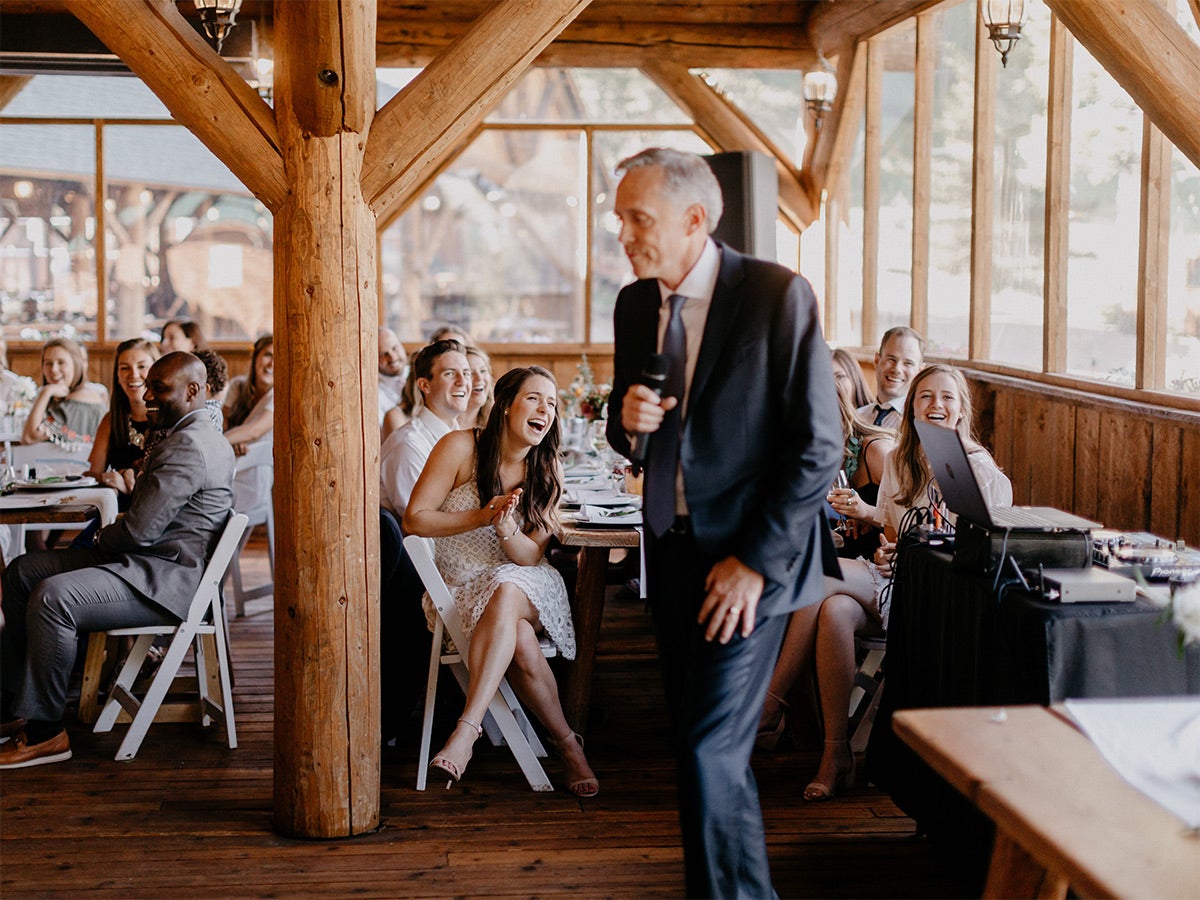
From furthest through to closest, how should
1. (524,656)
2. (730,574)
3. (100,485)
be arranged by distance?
(100,485) < (524,656) < (730,574)

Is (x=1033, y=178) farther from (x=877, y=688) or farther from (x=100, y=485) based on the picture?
(x=100, y=485)

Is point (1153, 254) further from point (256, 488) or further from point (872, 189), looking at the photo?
point (256, 488)

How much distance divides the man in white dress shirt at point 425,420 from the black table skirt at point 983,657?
5.89ft

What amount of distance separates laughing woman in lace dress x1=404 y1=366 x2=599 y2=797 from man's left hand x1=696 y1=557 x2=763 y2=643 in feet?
4.84

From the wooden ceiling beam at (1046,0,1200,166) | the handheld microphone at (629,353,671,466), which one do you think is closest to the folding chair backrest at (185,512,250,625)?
the handheld microphone at (629,353,671,466)

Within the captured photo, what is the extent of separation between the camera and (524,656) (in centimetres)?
394

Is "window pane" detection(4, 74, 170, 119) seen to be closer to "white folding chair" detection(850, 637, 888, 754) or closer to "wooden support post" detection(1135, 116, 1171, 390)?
"wooden support post" detection(1135, 116, 1171, 390)

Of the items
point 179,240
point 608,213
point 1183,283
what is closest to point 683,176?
point 1183,283

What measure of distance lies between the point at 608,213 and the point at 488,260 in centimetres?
100

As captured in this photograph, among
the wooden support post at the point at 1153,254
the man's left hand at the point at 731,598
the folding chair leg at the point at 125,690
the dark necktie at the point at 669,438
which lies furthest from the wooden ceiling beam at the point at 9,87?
the man's left hand at the point at 731,598

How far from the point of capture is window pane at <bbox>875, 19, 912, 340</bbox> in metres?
8.00

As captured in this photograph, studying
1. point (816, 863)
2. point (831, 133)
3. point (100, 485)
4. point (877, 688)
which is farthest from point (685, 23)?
point (816, 863)

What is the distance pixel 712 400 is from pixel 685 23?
7140 mm

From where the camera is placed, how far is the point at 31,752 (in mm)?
4195
